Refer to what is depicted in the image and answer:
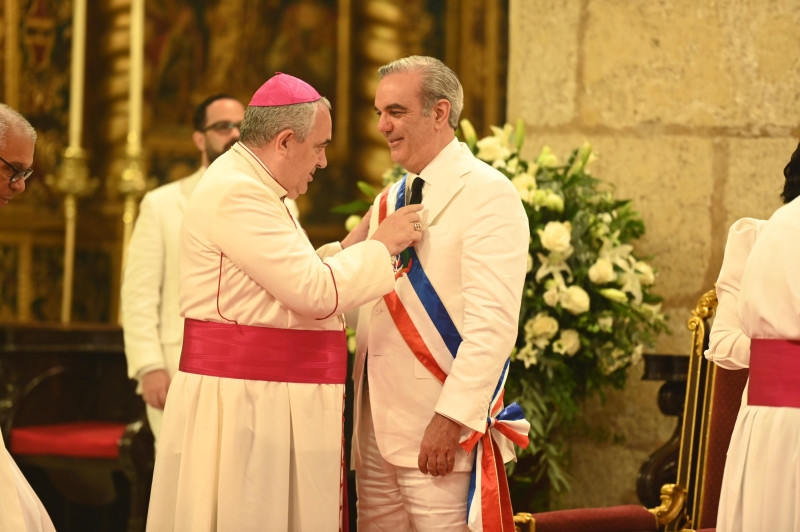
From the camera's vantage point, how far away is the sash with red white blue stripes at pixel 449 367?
294 cm

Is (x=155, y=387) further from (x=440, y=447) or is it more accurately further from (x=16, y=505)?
(x=440, y=447)

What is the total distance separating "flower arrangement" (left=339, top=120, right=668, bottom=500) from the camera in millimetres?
4195

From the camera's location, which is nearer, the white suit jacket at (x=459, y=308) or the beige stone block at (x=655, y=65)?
the white suit jacket at (x=459, y=308)

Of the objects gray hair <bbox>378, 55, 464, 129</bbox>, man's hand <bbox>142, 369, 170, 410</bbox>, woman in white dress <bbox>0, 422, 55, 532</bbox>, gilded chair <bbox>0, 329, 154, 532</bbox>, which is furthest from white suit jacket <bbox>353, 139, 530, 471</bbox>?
gilded chair <bbox>0, 329, 154, 532</bbox>

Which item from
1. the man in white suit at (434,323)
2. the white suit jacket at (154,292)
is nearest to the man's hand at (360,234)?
the man in white suit at (434,323)

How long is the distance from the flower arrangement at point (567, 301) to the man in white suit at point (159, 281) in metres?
1.06

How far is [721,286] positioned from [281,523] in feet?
4.45

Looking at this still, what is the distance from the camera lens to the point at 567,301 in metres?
4.16

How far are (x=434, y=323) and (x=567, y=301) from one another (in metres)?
1.21

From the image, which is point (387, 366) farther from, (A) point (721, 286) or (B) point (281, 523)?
(A) point (721, 286)

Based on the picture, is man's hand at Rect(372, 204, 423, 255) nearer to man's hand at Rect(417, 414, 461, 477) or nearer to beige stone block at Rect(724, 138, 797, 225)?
man's hand at Rect(417, 414, 461, 477)

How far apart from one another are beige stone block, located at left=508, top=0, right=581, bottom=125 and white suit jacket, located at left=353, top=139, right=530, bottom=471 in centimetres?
199

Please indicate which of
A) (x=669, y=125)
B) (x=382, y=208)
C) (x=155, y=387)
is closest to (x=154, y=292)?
(x=155, y=387)

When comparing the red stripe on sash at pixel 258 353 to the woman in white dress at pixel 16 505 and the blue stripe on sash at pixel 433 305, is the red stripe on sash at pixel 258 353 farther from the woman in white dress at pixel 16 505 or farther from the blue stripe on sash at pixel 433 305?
the woman in white dress at pixel 16 505
